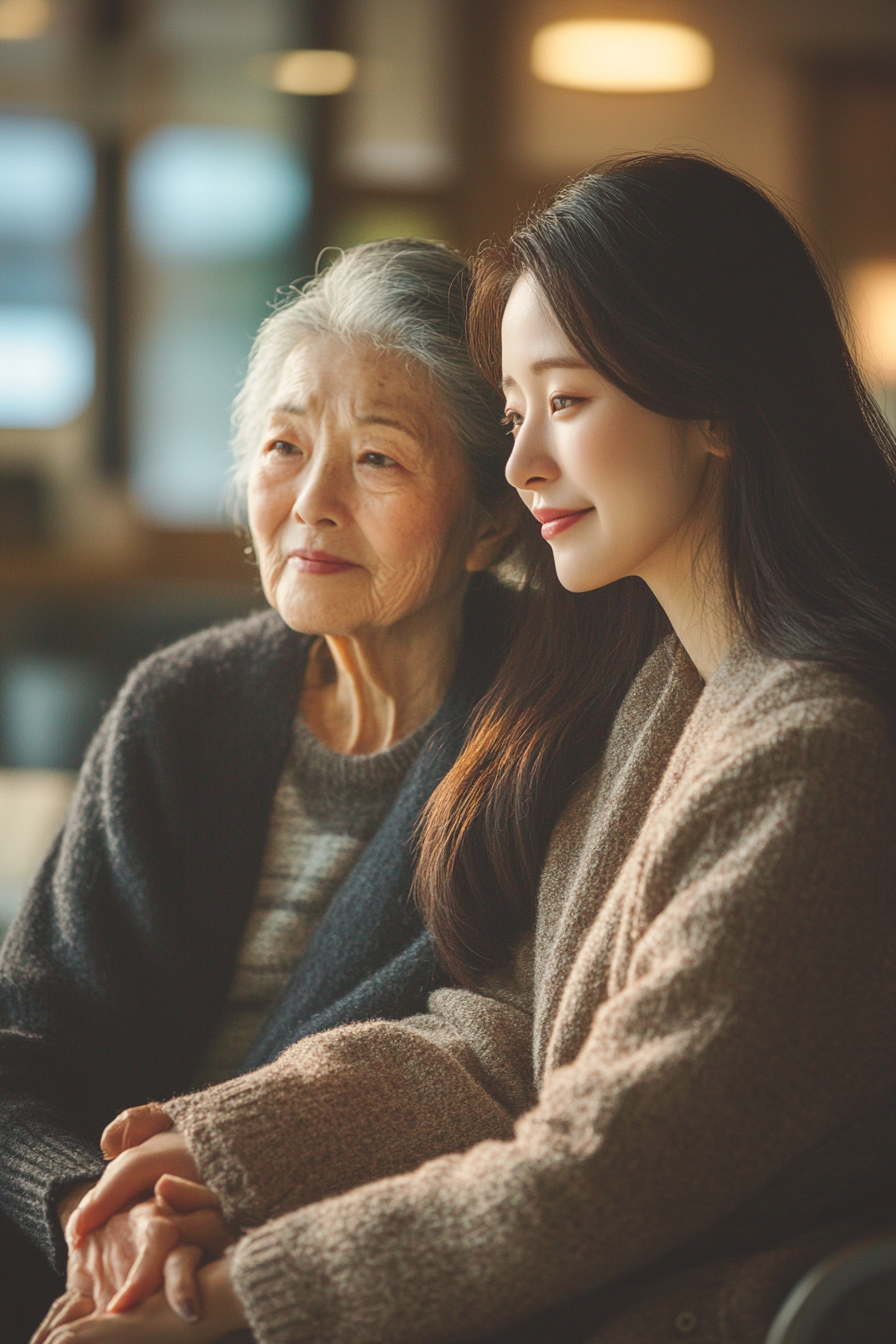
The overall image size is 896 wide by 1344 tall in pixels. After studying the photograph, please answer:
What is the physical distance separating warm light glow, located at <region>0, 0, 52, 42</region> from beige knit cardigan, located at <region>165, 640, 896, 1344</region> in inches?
203

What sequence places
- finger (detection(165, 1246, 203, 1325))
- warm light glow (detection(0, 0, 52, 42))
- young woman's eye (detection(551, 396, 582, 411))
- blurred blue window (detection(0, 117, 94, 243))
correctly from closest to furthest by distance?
1. finger (detection(165, 1246, 203, 1325))
2. young woman's eye (detection(551, 396, 582, 411))
3. warm light glow (detection(0, 0, 52, 42))
4. blurred blue window (detection(0, 117, 94, 243))

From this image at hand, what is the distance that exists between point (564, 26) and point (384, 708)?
4274mm

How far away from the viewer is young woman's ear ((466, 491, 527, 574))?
1350mm

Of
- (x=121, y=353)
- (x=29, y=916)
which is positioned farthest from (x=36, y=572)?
(x=29, y=916)

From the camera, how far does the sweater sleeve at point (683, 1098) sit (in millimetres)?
791

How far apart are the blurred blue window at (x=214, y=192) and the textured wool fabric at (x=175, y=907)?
4.33 meters

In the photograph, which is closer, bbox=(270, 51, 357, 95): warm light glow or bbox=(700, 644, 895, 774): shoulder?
bbox=(700, 644, 895, 774): shoulder

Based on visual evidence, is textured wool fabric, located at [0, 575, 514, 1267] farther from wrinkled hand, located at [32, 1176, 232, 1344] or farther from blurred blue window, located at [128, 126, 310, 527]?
blurred blue window, located at [128, 126, 310, 527]

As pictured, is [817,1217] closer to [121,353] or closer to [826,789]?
[826,789]

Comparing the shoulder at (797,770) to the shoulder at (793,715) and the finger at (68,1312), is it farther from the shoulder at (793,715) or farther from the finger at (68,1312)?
the finger at (68,1312)

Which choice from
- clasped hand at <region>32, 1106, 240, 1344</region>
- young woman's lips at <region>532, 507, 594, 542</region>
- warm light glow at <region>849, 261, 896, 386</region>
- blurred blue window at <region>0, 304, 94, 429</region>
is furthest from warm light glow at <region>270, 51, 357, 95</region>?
clasped hand at <region>32, 1106, 240, 1344</region>

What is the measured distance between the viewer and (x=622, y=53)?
486cm

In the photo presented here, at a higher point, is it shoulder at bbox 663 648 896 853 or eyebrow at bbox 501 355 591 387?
eyebrow at bbox 501 355 591 387

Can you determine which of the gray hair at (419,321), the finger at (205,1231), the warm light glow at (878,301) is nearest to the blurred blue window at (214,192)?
the warm light glow at (878,301)
